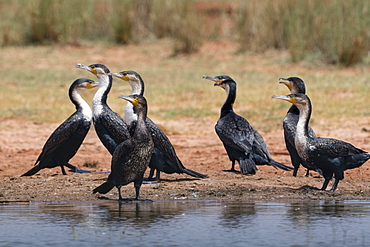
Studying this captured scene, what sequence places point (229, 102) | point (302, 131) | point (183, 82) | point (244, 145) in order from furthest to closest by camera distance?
point (183, 82)
point (229, 102)
point (244, 145)
point (302, 131)

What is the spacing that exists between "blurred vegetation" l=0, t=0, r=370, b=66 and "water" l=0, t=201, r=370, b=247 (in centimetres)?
→ 1100

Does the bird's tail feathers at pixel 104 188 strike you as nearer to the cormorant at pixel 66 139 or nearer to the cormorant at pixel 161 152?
the cormorant at pixel 161 152

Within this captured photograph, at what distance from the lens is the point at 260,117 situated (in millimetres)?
13398

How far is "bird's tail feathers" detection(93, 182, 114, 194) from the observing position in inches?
307

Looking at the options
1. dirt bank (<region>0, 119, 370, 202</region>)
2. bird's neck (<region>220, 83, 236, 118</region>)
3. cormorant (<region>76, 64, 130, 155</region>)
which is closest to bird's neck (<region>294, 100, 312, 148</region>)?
dirt bank (<region>0, 119, 370, 202</region>)

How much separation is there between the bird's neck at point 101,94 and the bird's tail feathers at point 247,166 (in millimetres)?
1804

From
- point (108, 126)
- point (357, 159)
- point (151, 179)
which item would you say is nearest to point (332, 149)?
point (357, 159)

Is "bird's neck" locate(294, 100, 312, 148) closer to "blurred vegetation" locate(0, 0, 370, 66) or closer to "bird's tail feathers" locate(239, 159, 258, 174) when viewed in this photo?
"bird's tail feathers" locate(239, 159, 258, 174)

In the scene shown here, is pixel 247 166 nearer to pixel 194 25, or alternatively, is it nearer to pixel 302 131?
pixel 302 131

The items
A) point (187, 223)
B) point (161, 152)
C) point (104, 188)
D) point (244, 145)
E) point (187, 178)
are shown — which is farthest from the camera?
point (244, 145)

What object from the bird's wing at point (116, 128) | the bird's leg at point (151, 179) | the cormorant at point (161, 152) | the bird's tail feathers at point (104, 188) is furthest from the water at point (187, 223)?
the bird's wing at point (116, 128)

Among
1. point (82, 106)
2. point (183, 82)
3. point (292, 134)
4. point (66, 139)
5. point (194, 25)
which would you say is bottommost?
point (66, 139)

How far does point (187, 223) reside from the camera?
6625 mm

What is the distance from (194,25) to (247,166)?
470 inches
